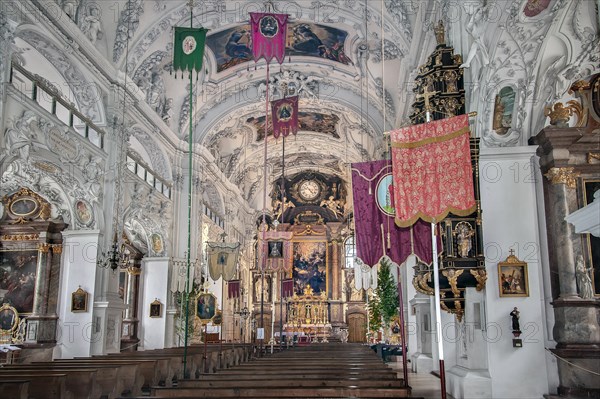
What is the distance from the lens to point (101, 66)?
516 inches

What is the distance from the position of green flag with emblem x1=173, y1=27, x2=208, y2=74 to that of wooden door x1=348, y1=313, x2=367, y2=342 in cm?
2097

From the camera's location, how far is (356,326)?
28719mm

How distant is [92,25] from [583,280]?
433 inches

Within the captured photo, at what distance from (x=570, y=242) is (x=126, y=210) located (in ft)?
35.1

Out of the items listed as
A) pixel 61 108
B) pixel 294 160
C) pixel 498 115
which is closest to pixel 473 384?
pixel 498 115

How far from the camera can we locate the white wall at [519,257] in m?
7.68

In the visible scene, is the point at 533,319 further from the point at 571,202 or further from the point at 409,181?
the point at 409,181

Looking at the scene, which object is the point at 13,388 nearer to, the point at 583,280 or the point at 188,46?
the point at 188,46

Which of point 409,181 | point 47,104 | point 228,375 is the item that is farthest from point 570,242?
point 47,104

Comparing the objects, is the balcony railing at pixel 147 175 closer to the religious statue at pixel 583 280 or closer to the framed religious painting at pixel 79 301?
the framed religious painting at pixel 79 301

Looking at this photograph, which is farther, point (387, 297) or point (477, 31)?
point (387, 297)

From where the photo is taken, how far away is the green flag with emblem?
32.0ft

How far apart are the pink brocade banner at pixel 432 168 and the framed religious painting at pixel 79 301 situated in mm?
8470

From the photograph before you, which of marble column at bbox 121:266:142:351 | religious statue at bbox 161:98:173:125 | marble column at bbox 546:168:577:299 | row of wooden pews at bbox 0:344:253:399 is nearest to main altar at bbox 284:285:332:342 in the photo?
marble column at bbox 121:266:142:351
